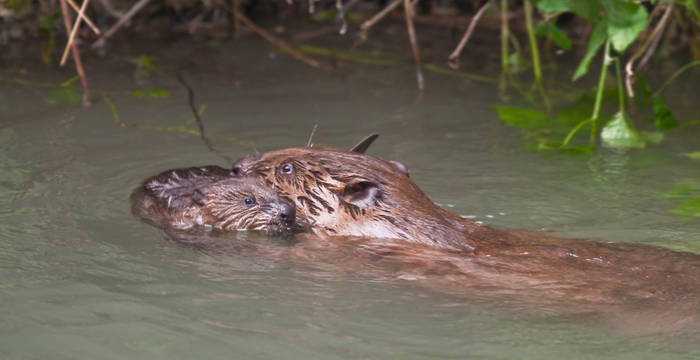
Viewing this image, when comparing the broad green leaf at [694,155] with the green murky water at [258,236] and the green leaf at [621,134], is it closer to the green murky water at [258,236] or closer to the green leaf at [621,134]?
the green murky water at [258,236]

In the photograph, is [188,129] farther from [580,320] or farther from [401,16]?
[401,16]

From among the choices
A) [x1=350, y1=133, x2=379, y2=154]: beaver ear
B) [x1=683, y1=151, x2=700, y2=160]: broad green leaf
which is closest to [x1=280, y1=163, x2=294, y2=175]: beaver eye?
[x1=350, y1=133, x2=379, y2=154]: beaver ear

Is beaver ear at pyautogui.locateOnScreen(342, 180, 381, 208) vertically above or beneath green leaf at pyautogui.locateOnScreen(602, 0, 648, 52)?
beneath

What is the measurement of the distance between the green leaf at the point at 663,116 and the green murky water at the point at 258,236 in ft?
0.43

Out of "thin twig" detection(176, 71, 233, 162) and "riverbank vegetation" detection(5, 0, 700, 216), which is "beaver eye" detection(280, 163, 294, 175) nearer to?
"thin twig" detection(176, 71, 233, 162)

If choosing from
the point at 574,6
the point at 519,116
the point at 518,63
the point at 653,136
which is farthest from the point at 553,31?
the point at 518,63

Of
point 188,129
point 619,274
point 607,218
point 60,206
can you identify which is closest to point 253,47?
point 188,129

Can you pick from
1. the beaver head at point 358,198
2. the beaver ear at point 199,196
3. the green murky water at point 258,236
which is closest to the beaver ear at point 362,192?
the beaver head at point 358,198

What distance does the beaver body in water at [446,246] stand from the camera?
134 inches

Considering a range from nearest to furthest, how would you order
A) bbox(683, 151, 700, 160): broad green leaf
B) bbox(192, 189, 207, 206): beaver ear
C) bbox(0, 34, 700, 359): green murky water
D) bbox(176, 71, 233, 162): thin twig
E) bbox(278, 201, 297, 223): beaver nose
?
1. bbox(0, 34, 700, 359): green murky water
2. bbox(278, 201, 297, 223): beaver nose
3. bbox(192, 189, 207, 206): beaver ear
4. bbox(683, 151, 700, 160): broad green leaf
5. bbox(176, 71, 233, 162): thin twig

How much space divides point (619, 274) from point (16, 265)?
2.48m

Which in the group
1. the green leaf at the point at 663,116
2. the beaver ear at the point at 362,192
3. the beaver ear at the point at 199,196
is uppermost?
the green leaf at the point at 663,116

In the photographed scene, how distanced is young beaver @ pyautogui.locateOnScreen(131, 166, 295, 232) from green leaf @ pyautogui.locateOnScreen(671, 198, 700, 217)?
196 centimetres

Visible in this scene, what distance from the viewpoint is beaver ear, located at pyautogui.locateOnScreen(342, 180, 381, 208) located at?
3.94m
